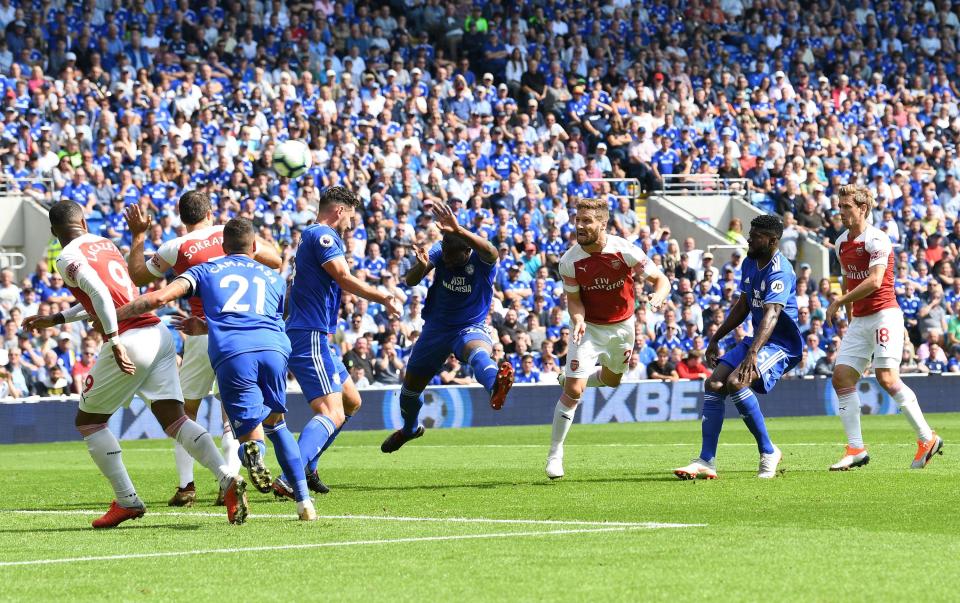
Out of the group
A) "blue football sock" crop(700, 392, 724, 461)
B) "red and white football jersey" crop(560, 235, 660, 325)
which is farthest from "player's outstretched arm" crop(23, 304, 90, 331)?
"blue football sock" crop(700, 392, 724, 461)

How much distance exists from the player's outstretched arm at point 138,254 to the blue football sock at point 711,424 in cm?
456

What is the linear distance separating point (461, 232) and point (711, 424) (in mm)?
2613

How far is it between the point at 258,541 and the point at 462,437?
1222 cm

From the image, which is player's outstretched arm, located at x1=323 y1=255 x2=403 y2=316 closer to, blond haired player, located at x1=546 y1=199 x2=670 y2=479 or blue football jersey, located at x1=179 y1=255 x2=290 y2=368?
blue football jersey, located at x1=179 y1=255 x2=290 y2=368

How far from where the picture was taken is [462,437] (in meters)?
20.7

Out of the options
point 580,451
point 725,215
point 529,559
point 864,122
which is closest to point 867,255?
point 580,451

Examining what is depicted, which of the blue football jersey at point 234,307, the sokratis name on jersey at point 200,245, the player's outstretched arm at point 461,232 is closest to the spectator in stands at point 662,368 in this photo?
the player's outstretched arm at point 461,232

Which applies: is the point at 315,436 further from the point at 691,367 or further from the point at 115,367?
the point at 691,367

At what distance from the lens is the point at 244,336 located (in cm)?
934

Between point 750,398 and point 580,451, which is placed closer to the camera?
point 750,398

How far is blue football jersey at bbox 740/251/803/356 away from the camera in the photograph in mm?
12484

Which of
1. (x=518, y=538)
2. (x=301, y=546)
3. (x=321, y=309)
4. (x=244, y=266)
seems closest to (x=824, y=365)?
(x=321, y=309)

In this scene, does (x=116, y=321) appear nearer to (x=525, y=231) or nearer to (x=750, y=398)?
(x=750, y=398)

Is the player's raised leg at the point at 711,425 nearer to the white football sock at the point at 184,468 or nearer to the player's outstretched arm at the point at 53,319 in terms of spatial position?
the white football sock at the point at 184,468
